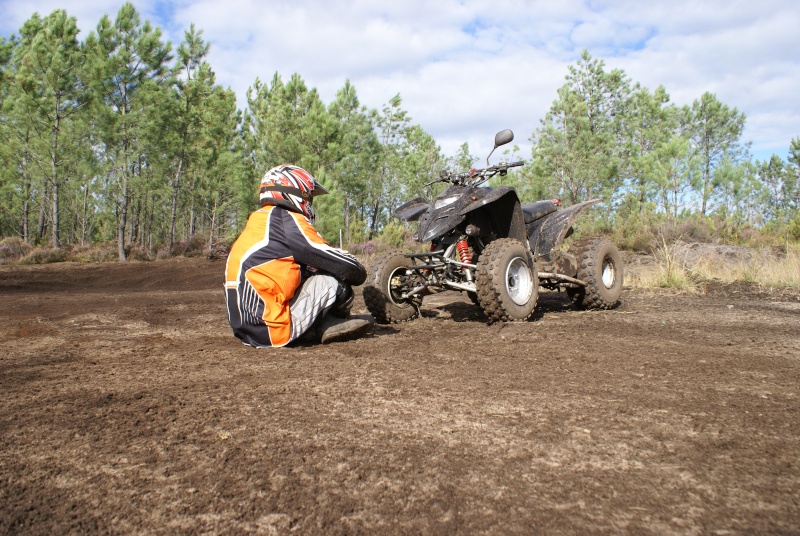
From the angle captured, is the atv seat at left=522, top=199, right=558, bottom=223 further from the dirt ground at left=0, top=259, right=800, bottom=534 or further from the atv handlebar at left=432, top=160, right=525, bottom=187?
the dirt ground at left=0, top=259, right=800, bottom=534

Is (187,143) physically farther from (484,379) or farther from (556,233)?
(484,379)

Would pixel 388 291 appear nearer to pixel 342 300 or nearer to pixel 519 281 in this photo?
pixel 342 300

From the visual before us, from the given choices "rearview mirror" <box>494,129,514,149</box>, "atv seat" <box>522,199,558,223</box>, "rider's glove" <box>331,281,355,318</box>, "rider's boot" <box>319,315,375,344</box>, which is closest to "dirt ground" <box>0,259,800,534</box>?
"rider's boot" <box>319,315,375,344</box>

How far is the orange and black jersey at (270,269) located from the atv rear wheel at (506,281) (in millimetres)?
1622

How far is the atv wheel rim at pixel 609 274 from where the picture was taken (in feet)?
23.0

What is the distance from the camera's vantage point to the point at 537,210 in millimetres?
6938

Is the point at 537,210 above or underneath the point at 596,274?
above

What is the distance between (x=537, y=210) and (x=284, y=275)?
3.93 metres

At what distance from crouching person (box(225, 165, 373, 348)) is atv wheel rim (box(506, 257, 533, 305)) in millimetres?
1892

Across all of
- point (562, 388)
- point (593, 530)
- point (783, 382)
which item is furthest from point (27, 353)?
point (783, 382)

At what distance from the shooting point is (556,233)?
6.54 metres

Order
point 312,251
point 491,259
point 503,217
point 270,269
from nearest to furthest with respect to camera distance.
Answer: point 270,269 → point 312,251 → point 491,259 → point 503,217

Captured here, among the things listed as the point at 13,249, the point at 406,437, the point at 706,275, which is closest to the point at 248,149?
the point at 13,249

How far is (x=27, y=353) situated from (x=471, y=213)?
4303mm
